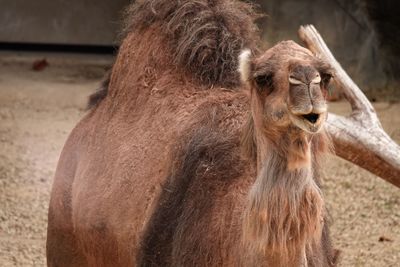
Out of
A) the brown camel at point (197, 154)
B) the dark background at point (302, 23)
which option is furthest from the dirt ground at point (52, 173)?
the brown camel at point (197, 154)

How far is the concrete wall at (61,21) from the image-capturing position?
38.2 ft

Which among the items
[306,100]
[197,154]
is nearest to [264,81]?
[306,100]

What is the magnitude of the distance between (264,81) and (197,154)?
2.68 feet

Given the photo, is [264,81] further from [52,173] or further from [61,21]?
[61,21]

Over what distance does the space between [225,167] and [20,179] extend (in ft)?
15.6

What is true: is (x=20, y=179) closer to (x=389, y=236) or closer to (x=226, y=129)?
(x=389, y=236)

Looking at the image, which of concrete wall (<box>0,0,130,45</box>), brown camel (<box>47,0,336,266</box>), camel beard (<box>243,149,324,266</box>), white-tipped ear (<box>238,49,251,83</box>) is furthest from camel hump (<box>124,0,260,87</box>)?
concrete wall (<box>0,0,130,45</box>)

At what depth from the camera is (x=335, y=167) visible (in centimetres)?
902

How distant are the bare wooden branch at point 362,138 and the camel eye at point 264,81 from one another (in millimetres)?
2097

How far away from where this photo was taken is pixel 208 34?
486 cm

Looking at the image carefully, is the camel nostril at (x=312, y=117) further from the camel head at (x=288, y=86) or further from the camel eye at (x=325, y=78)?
the camel eye at (x=325, y=78)

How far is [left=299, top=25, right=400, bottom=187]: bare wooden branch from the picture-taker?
18.4 feet

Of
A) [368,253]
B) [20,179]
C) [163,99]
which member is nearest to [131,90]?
[163,99]

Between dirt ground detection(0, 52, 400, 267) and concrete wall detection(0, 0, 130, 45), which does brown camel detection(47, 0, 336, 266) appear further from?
concrete wall detection(0, 0, 130, 45)
